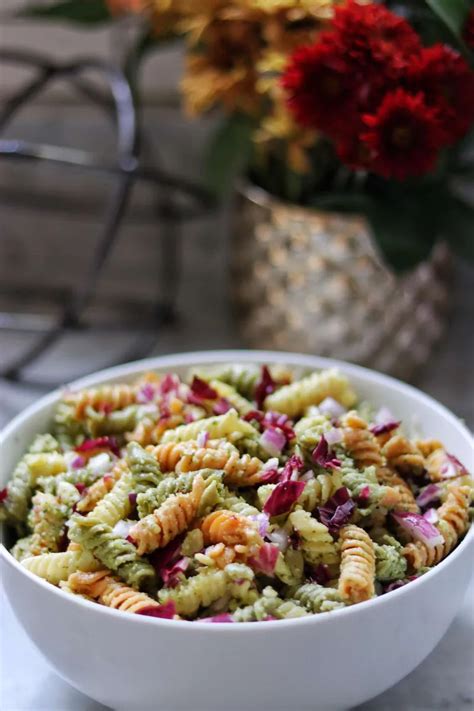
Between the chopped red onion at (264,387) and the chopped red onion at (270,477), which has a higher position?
the chopped red onion at (270,477)

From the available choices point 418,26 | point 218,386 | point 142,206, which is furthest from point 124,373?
point 142,206

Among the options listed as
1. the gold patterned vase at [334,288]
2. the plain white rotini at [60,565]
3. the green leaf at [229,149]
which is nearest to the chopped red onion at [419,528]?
the plain white rotini at [60,565]

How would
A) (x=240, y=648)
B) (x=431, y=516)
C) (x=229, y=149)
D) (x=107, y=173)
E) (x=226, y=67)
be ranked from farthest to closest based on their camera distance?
(x=107, y=173) < (x=229, y=149) < (x=226, y=67) < (x=431, y=516) < (x=240, y=648)

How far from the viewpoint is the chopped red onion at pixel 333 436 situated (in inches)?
27.8

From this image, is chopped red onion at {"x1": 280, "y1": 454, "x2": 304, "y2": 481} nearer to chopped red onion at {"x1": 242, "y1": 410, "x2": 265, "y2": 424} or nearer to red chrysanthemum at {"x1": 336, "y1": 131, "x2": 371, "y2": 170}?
chopped red onion at {"x1": 242, "y1": 410, "x2": 265, "y2": 424}

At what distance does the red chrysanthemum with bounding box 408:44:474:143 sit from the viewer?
802 mm

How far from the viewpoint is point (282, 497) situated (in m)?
0.65

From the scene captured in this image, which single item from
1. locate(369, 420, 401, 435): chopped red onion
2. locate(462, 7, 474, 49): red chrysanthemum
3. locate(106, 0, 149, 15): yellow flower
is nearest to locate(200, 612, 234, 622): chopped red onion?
locate(369, 420, 401, 435): chopped red onion

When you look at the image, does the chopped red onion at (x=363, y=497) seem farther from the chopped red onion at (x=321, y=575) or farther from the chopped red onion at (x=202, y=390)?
the chopped red onion at (x=202, y=390)

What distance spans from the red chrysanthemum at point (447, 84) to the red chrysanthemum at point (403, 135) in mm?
11

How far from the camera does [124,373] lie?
0.87m

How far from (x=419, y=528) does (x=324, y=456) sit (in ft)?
0.27

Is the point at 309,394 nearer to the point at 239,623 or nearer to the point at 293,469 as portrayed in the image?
the point at 293,469

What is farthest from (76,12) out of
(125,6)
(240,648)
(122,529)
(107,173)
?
(240,648)
